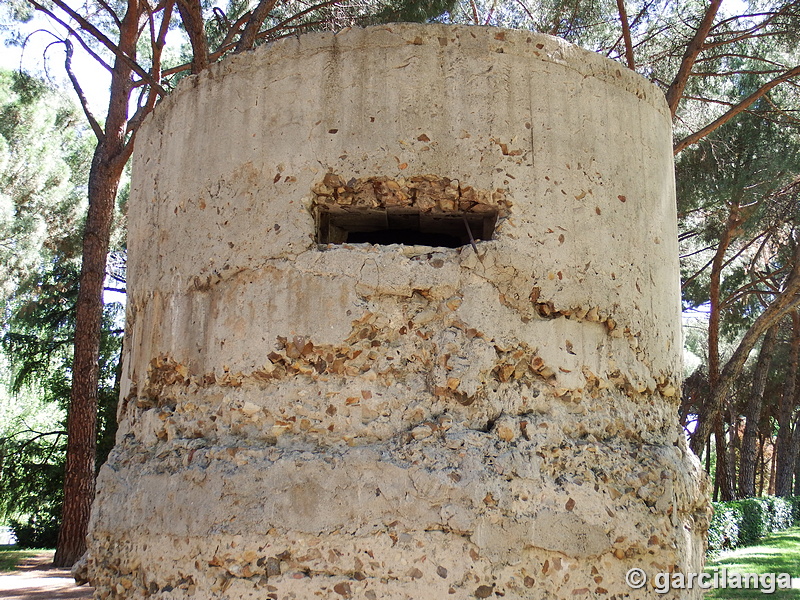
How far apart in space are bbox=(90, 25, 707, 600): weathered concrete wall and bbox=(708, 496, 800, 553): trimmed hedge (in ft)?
30.3

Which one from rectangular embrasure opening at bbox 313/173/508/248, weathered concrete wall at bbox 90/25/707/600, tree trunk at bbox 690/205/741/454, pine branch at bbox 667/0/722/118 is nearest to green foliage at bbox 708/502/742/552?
tree trunk at bbox 690/205/741/454

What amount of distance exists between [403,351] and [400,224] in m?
0.75

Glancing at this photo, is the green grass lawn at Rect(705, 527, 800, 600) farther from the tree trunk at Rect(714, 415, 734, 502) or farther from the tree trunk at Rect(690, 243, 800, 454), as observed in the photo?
the tree trunk at Rect(690, 243, 800, 454)

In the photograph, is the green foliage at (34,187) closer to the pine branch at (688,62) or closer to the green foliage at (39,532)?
the green foliage at (39,532)

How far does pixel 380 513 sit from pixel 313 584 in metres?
0.33

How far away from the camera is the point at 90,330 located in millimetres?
10258

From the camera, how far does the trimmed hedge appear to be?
1238 centimetres

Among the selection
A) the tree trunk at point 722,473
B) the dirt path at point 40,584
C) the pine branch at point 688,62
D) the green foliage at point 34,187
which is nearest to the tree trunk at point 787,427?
the tree trunk at point 722,473

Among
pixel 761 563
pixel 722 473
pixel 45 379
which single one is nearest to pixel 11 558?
pixel 45 379

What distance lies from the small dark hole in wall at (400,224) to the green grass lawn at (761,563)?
602 centimetres

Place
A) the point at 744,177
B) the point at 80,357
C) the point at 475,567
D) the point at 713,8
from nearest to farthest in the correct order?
the point at 475,567 < the point at 713,8 < the point at 80,357 < the point at 744,177

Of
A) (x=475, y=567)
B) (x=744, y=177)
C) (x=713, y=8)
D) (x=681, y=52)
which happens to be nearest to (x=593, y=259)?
(x=475, y=567)

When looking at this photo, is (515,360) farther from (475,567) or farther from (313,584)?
(313,584)

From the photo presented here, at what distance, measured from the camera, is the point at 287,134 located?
3.23 metres
